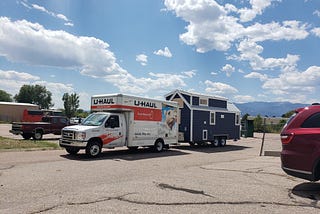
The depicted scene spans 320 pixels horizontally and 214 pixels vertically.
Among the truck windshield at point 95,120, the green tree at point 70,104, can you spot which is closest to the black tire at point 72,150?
the truck windshield at point 95,120

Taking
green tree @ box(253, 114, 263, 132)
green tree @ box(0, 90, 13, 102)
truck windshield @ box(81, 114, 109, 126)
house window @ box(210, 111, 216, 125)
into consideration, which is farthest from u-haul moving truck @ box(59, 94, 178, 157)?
green tree @ box(0, 90, 13, 102)

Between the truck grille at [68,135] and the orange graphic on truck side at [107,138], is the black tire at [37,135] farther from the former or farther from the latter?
the orange graphic on truck side at [107,138]

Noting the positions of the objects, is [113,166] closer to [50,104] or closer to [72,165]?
[72,165]

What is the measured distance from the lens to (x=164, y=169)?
1088 centimetres

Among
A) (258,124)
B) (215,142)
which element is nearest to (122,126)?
(215,142)

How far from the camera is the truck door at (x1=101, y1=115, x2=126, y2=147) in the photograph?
14703 mm

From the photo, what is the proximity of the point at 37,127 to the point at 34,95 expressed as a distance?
10940 centimetres

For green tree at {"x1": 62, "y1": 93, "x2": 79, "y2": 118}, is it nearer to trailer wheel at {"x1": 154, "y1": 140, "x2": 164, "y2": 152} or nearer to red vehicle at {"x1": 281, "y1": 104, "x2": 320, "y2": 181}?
trailer wheel at {"x1": 154, "y1": 140, "x2": 164, "y2": 152}

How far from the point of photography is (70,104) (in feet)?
291

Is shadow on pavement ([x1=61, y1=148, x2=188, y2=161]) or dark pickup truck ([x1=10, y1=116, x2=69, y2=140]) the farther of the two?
dark pickup truck ([x1=10, y1=116, x2=69, y2=140])

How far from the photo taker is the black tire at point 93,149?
13.8 metres

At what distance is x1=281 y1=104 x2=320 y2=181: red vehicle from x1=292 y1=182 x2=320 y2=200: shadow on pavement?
1.29 feet

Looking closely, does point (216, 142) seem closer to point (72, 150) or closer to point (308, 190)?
point (72, 150)

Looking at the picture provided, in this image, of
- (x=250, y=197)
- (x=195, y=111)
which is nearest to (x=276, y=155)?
(x=195, y=111)
